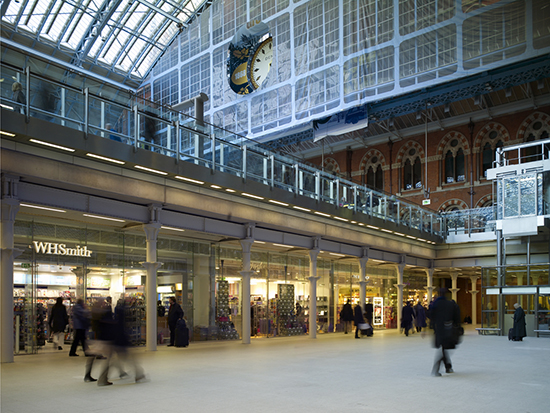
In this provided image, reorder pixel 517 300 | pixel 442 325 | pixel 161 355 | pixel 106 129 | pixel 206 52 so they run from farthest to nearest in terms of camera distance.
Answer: pixel 206 52, pixel 517 300, pixel 161 355, pixel 106 129, pixel 442 325

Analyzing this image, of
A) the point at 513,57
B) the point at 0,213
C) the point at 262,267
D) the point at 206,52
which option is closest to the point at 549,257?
the point at 513,57

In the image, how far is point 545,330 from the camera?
2311 cm

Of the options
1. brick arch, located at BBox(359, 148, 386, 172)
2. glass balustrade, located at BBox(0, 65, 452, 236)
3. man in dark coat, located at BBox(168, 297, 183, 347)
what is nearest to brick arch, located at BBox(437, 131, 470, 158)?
brick arch, located at BBox(359, 148, 386, 172)

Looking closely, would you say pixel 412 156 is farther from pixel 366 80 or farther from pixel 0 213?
pixel 0 213

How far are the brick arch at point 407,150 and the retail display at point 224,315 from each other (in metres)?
25.6

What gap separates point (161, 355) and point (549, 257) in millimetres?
17630

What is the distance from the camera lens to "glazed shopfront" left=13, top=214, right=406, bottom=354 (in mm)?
14938

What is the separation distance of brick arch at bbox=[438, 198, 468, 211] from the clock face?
15910 millimetres

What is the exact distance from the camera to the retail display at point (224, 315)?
20375 mm

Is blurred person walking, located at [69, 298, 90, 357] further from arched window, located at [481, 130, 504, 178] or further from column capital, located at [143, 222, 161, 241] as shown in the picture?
arched window, located at [481, 130, 504, 178]

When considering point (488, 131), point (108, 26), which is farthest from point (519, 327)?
point (108, 26)

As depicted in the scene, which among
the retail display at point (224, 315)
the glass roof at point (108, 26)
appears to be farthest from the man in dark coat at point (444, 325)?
the glass roof at point (108, 26)

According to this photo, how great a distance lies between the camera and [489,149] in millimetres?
38500

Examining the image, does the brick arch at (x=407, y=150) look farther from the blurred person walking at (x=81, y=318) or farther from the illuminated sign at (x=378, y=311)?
the blurred person walking at (x=81, y=318)
